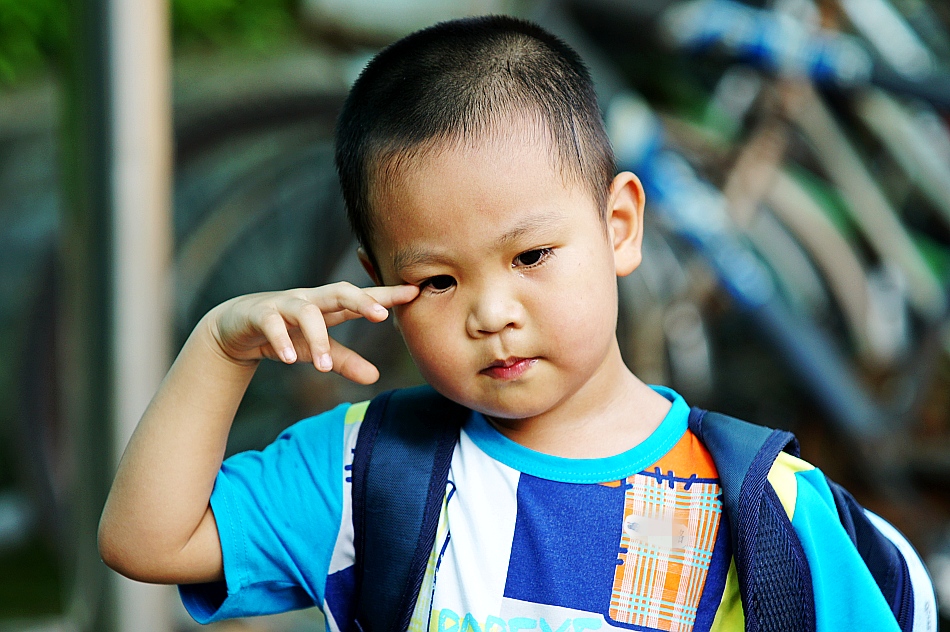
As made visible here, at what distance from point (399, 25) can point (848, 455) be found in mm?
1655

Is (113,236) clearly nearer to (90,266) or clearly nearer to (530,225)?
(90,266)

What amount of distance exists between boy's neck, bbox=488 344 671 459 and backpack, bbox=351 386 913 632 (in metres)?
0.05

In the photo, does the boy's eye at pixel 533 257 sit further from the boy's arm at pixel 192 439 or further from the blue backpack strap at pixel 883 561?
the blue backpack strap at pixel 883 561

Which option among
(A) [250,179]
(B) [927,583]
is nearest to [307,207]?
(A) [250,179]

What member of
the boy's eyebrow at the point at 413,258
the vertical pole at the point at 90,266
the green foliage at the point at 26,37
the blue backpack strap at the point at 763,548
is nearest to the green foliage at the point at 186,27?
the green foliage at the point at 26,37

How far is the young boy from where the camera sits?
2.47 ft

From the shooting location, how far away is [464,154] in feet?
2.46

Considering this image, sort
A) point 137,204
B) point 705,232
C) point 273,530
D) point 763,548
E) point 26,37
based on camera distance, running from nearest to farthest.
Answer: point 763,548, point 273,530, point 137,204, point 705,232, point 26,37

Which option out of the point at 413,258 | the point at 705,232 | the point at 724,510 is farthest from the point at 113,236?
the point at 705,232

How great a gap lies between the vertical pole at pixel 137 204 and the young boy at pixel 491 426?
0.40 meters

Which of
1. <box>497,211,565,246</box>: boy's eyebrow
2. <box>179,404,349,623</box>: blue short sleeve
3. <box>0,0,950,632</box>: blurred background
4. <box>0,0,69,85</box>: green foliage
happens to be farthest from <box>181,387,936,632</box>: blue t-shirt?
<box>0,0,69,85</box>: green foliage

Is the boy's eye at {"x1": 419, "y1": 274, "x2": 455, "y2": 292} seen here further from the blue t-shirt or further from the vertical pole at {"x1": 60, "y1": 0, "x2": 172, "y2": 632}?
the vertical pole at {"x1": 60, "y1": 0, "x2": 172, "y2": 632}

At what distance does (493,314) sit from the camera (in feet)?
2.41

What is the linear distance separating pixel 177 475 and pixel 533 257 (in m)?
0.36
